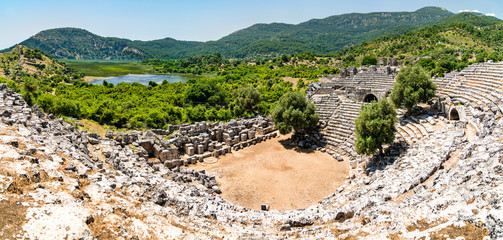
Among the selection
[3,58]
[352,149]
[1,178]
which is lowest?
[352,149]

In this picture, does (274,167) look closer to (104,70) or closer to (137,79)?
(137,79)

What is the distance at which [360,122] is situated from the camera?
63.7ft

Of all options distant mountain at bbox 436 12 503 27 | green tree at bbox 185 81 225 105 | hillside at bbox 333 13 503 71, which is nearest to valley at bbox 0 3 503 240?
green tree at bbox 185 81 225 105

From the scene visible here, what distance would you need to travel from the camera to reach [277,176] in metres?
21.2

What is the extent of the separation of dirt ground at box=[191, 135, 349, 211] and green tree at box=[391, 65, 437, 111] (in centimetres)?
731

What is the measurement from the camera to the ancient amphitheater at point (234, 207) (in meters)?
7.50

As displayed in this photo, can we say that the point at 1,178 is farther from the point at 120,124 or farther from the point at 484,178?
the point at 120,124

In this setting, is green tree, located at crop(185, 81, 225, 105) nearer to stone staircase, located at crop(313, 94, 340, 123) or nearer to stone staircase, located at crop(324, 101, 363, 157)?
stone staircase, located at crop(313, 94, 340, 123)

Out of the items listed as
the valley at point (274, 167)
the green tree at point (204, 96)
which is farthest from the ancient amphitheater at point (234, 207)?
the green tree at point (204, 96)

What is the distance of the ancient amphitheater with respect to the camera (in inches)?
295

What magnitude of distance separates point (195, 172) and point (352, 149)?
13.0m

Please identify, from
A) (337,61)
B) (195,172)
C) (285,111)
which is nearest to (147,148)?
(195,172)

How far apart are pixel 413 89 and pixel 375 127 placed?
7.10m

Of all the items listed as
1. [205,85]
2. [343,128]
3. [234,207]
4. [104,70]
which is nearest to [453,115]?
[343,128]
